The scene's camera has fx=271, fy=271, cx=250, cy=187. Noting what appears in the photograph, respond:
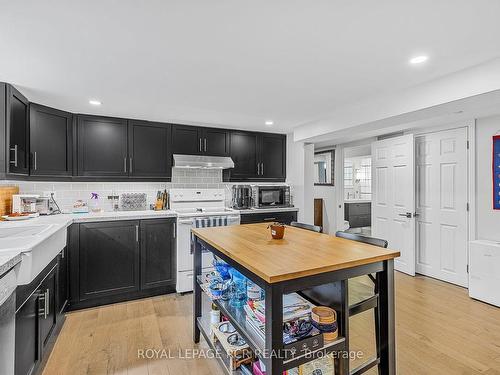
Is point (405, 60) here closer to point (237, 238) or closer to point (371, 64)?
point (371, 64)

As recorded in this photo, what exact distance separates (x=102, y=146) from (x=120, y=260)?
1449mm

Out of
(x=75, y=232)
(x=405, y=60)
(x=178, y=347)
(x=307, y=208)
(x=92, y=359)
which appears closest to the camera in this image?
(x=405, y=60)

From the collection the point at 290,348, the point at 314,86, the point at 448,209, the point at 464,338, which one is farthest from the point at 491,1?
the point at 448,209

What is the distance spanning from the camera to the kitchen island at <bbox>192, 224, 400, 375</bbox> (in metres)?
1.24

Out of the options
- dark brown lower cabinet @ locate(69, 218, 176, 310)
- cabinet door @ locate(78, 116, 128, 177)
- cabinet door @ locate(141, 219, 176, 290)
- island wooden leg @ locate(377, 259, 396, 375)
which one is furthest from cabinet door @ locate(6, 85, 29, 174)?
island wooden leg @ locate(377, 259, 396, 375)

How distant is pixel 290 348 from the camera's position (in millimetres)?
1295

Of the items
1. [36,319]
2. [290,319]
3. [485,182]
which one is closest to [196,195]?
[36,319]

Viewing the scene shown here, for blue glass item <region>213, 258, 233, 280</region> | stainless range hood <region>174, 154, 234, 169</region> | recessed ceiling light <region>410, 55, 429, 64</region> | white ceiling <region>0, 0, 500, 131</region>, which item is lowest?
blue glass item <region>213, 258, 233, 280</region>

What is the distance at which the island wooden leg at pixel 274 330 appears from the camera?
4.00ft

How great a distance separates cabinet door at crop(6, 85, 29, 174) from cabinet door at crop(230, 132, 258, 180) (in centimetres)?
251

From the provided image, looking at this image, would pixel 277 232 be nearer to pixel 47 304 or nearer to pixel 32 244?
pixel 32 244

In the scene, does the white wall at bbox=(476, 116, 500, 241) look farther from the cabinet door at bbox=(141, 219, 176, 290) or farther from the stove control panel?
the cabinet door at bbox=(141, 219, 176, 290)

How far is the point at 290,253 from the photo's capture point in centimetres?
161

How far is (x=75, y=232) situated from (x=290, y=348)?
267cm
